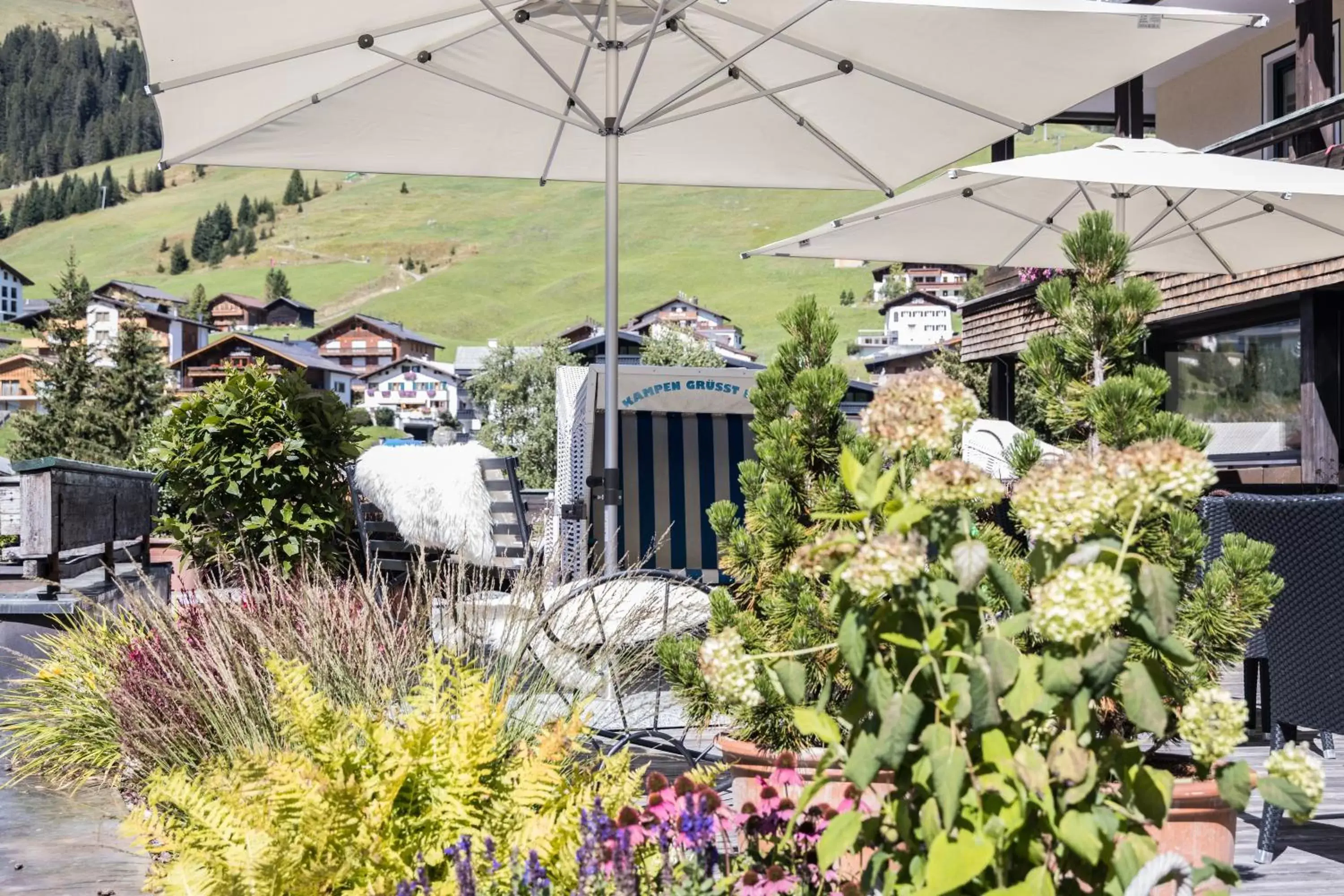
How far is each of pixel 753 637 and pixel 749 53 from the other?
3.02 m

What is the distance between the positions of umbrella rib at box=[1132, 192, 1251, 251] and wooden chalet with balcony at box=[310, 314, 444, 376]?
99690 millimetres

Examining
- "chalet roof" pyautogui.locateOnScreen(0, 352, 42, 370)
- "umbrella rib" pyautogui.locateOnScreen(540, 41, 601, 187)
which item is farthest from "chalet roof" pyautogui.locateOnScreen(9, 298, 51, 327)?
"umbrella rib" pyautogui.locateOnScreen(540, 41, 601, 187)

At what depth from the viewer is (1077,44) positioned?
459cm

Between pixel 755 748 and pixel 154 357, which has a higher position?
pixel 154 357

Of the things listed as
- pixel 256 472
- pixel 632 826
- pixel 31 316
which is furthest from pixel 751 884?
pixel 31 316

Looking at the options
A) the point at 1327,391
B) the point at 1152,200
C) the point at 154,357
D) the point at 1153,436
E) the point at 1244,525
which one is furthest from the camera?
the point at 154,357

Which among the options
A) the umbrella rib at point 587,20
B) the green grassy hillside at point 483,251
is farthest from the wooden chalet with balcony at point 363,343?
the umbrella rib at point 587,20

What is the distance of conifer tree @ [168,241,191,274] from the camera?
13688cm

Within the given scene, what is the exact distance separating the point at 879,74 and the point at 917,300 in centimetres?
10214

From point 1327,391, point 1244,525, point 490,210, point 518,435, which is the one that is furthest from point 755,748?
point 490,210

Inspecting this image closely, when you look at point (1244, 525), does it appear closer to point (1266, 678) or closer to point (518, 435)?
point (1266, 678)

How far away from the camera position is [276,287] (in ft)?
409

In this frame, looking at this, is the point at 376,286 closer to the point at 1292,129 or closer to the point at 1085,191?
the point at 1292,129

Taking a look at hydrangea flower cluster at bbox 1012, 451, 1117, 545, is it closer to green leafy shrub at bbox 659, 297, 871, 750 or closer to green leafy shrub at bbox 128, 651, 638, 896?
green leafy shrub at bbox 128, 651, 638, 896
